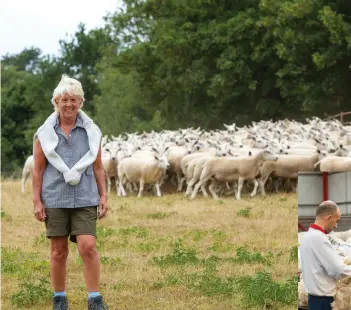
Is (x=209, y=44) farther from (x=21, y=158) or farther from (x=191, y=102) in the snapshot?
(x=21, y=158)

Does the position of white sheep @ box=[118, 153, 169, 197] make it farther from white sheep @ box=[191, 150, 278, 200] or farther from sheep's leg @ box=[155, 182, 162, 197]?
white sheep @ box=[191, 150, 278, 200]

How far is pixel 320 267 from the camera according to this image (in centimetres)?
587

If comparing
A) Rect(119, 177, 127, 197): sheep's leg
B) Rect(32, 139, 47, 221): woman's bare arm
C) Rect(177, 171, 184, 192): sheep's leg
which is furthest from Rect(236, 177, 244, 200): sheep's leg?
Rect(32, 139, 47, 221): woman's bare arm

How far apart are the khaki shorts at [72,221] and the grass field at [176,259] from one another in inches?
60.8

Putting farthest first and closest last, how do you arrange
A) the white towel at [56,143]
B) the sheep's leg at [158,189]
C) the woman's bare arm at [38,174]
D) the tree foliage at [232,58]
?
the tree foliage at [232,58], the sheep's leg at [158,189], the woman's bare arm at [38,174], the white towel at [56,143]

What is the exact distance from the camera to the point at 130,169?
27328 millimetres

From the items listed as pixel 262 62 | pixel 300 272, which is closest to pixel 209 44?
pixel 262 62

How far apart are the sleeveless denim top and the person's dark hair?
255cm

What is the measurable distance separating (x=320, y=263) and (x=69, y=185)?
2450 millimetres

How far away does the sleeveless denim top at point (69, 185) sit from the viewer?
301 inches

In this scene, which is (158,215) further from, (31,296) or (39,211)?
(39,211)

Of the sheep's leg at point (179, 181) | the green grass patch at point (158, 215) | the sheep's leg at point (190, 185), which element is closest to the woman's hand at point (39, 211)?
the green grass patch at point (158, 215)

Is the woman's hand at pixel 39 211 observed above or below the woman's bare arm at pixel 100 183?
below

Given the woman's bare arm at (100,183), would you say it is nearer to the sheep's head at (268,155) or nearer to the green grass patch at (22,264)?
the green grass patch at (22,264)
